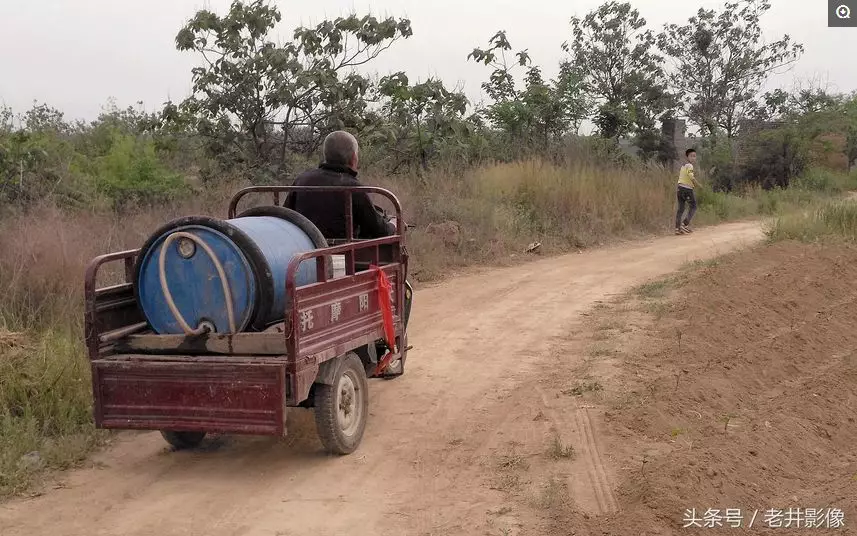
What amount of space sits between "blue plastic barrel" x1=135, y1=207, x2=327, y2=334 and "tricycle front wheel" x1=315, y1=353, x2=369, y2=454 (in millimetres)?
529

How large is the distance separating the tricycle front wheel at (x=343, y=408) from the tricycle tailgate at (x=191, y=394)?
1.61 ft

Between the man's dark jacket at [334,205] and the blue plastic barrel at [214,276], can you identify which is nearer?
the blue plastic barrel at [214,276]

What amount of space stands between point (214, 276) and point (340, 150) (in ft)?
5.32

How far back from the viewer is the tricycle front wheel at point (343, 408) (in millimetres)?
Result: 4914

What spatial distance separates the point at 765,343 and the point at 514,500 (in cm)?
408

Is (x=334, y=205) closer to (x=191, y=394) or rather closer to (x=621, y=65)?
(x=191, y=394)

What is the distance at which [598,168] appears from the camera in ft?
57.5

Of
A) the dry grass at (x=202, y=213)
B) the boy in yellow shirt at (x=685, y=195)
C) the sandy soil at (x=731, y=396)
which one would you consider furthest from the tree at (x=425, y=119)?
the sandy soil at (x=731, y=396)

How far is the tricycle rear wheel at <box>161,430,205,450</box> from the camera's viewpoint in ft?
16.9

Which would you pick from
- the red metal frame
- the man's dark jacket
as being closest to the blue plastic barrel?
the red metal frame

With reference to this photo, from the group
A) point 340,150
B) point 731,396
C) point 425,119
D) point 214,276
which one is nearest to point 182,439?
point 214,276

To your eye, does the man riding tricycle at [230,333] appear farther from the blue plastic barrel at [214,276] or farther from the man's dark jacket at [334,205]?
the man's dark jacket at [334,205]

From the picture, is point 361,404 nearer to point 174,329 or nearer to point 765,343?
point 174,329

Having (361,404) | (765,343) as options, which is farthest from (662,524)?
(765,343)
